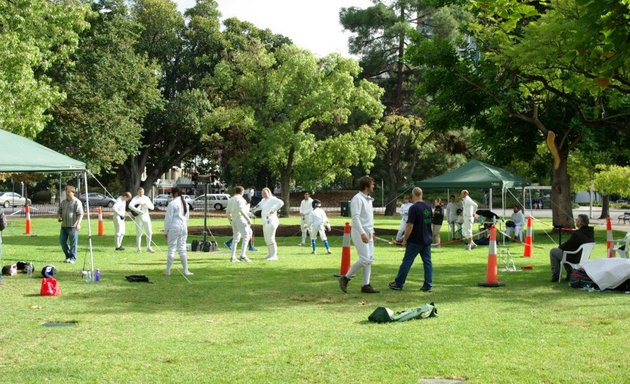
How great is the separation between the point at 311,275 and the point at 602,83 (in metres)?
8.53

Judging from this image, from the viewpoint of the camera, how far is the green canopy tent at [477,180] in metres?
27.1

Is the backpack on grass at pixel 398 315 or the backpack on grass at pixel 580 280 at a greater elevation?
the backpack on grass at pixel 580 280

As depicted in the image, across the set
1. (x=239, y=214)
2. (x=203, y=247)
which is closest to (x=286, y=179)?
(x=203, y=247)

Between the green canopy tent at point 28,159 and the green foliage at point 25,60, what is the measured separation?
12.3 m

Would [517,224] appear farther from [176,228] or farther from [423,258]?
[176,228]

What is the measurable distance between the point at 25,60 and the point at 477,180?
17.4 metres

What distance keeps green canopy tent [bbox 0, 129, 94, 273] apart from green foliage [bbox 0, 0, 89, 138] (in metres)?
12.3

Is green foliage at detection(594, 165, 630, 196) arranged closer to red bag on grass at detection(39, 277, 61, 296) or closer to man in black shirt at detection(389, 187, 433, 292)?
man in black shirt at detection(389, 187, 433, 292)

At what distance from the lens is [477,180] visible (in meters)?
27.3

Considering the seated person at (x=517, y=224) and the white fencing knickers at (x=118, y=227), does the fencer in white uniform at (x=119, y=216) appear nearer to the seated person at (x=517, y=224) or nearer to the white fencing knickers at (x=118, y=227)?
the white fencing knickers at (x=118, y=227)

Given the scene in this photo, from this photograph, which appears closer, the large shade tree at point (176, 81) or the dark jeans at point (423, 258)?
the dark jeans at point (423, 258)

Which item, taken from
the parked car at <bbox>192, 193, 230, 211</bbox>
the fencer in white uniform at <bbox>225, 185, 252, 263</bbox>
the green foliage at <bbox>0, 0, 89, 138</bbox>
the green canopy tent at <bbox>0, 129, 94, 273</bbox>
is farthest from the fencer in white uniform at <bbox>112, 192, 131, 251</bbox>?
the parked car at <bbox>192, 193, 230, 211</bbox>

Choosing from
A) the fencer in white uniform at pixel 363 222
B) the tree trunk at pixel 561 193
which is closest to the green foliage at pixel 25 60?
the fencer in white uniform at pixel 363 222

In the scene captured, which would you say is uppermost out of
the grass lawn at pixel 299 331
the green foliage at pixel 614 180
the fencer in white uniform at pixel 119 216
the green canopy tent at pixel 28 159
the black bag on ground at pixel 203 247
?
the green foliage at pixel 614 180
